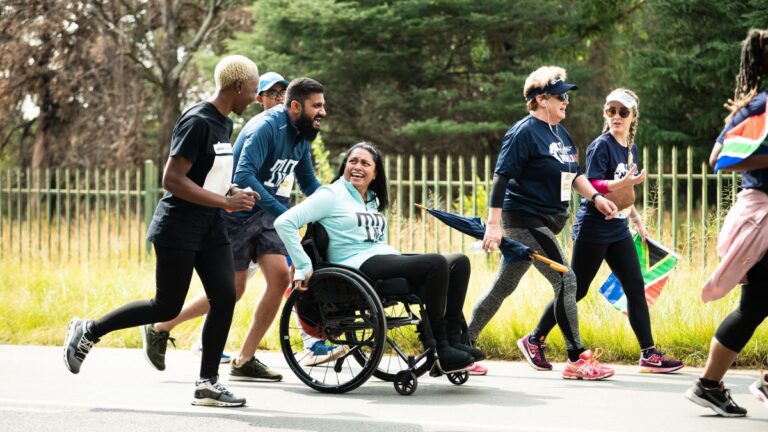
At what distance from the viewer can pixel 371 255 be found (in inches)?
252

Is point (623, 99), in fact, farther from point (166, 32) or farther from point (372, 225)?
point (166, 32)

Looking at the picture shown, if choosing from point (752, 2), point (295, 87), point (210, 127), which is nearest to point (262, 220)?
point (295, 87)

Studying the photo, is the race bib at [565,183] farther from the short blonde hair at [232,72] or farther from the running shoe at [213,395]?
the running shoe at [213,395]

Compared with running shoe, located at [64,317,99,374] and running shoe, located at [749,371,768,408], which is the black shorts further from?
running shoe, located at [749,371,768,408]

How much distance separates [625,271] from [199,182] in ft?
9.60

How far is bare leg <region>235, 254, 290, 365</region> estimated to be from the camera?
696 centimetres

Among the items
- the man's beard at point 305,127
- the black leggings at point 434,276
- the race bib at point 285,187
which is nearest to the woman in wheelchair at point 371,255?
the black leggings at point 434,276

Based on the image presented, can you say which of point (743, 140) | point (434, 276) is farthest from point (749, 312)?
point (434, 276)

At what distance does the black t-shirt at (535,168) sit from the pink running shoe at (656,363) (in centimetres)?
115

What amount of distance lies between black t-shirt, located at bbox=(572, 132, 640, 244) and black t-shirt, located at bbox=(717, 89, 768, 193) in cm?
191

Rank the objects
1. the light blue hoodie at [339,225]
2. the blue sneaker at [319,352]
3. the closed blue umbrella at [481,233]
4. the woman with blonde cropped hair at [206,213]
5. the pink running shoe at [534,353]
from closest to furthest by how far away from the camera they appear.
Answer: the woman with blonde cropped hair at [206,213] → the light blue hoodie at [339,225] → the closed blue umbrella at [481,233] → the blue sneaker at [319,352] → the pink running shoe at [534,353]

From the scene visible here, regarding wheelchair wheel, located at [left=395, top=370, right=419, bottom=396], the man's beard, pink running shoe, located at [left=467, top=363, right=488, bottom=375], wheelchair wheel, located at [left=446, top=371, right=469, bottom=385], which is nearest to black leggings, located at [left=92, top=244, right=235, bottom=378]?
wheelchair wheel, located at [left=395, top=370, right=419, bottom=396]

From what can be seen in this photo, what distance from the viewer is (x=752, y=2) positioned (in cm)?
1828

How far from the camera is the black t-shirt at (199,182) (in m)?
5.75
